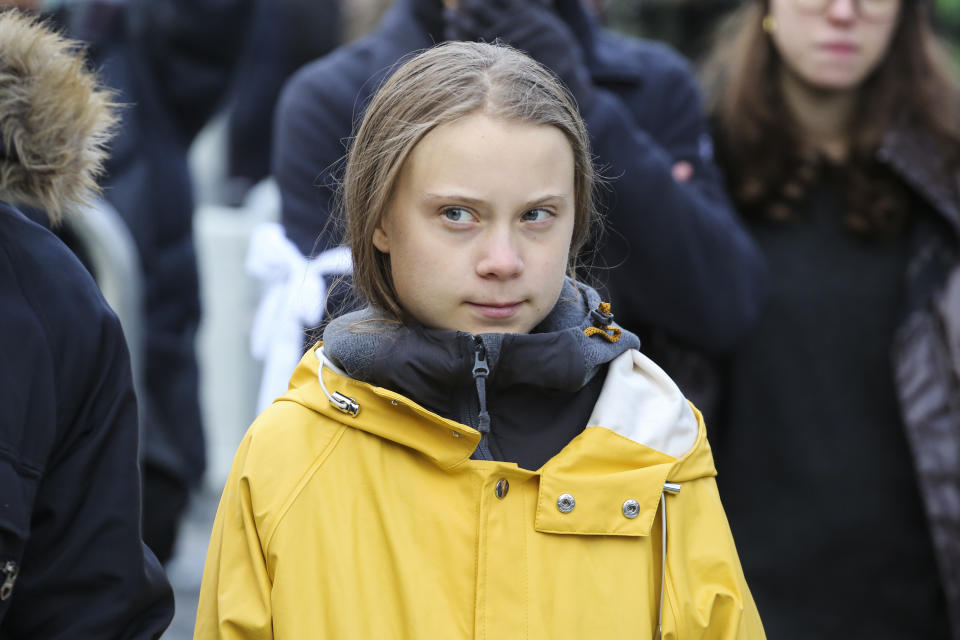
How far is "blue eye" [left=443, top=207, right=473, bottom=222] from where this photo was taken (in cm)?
202

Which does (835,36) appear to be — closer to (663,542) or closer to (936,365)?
(936,365)

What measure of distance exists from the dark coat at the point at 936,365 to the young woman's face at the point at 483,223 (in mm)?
1364

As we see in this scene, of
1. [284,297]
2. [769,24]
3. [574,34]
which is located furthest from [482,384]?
[769,24]

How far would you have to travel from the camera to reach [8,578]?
1.89 metres

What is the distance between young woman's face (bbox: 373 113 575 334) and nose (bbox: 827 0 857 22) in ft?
4.68

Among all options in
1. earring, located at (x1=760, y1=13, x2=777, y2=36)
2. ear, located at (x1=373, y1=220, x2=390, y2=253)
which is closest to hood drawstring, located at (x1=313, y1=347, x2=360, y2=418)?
ear, located at (x1=373, y1=220, x2=390, y2=253)

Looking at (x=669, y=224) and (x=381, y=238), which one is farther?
(x=669, y=224)

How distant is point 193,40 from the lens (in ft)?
15.1

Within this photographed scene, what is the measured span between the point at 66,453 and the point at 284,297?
0.88 m

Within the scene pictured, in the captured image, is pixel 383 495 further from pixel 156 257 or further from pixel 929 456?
pixel 156 257

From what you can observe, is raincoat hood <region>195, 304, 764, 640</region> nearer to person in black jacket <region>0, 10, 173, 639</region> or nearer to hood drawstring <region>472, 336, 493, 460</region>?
hood drawstring <region>472, 336, 493, 460</region>

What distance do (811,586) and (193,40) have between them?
2.76 meters

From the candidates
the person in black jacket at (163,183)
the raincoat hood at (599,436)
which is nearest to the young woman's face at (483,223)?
the raincoat hood at (599,436)

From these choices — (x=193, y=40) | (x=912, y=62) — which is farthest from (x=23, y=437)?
(x=193, y=40)
